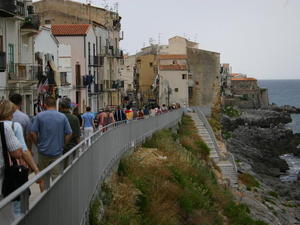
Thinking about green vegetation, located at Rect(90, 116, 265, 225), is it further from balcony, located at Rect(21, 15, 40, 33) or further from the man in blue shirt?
balcony, located at Rect(21, 15, 40, 33)

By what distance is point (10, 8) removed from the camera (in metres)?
31.1

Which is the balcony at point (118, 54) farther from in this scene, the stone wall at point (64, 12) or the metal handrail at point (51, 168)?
the metal handrail at point (51, 168)

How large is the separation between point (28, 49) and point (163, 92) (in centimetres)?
4563

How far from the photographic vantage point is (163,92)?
8144 cm

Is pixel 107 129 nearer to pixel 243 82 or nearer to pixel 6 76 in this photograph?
pixel 6 76

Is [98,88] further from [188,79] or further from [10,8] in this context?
[10,8]

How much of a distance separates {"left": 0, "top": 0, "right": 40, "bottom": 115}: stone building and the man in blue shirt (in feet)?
64.6

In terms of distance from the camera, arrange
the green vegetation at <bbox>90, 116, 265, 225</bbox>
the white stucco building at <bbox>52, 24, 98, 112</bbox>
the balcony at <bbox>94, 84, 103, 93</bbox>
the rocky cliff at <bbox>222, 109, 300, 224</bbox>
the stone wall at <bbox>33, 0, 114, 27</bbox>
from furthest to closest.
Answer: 1. the stone wall at <bbox>33, 0, 114, 27</bbox>
2. the balcony at <bbox>94, 84, 103, 93</bbox>
3. the white stucco building at <bbox>52, 24, 98, 112</bbox>
4. the rocky cliff at <bbox>222, 109, 300, 224</bbox>
5. the green vegetation at <bbox>90, 116, 265, 225</bbox>

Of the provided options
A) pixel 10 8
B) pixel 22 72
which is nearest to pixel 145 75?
pixel 22 72

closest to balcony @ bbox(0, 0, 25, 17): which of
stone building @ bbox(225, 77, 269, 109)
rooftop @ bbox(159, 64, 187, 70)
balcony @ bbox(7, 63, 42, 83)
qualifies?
balcony @ bbox(7, 63, 42, 83)

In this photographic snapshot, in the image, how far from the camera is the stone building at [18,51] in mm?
31142

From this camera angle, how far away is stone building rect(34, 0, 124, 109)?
57688mm

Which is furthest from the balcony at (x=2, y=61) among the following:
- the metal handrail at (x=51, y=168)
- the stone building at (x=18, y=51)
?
the metal handrail at (x=51, y=168)

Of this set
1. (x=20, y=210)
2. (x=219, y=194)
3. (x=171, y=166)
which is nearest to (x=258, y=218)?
(x=219, y=194)
